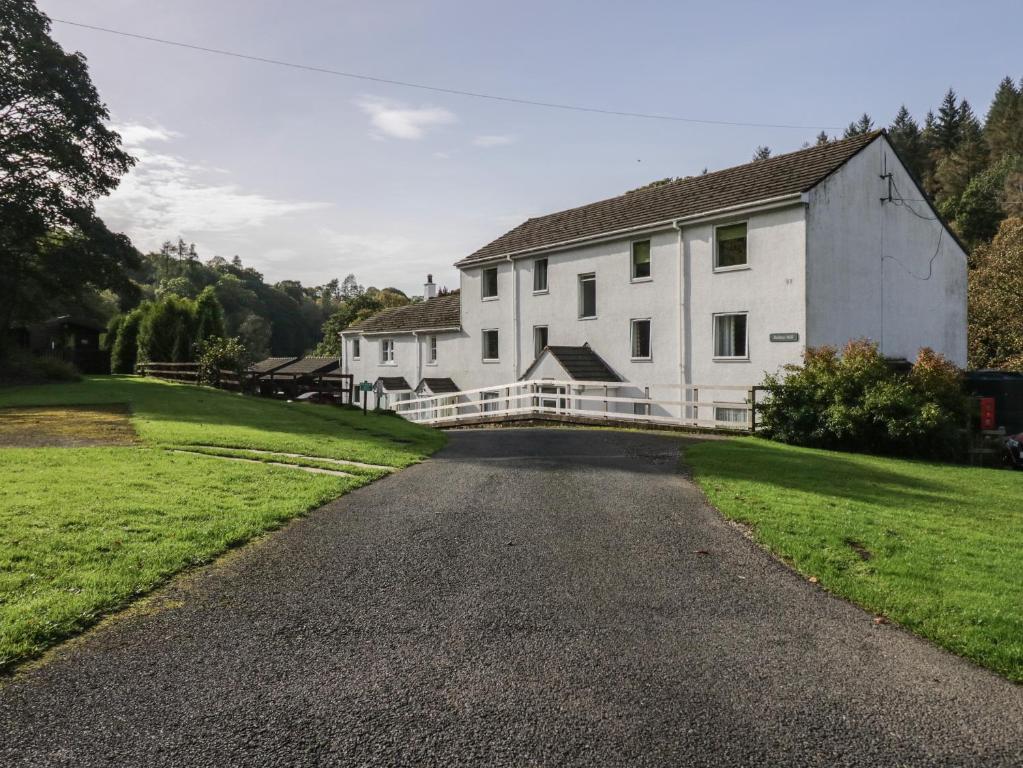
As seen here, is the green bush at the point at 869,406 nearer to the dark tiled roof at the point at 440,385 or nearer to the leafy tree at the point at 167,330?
the dark tiled roof at the point at 440,385

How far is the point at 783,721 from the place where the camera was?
3.57 meters

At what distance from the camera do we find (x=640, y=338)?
26734 millimetres

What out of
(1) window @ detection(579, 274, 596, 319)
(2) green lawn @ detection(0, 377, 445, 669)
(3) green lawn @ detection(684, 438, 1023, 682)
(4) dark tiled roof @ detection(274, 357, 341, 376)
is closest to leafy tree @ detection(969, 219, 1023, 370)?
(1) window @ detection(579, 274, 596, 319)

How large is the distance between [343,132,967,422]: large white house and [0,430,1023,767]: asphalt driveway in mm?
15306

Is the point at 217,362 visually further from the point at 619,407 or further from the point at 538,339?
the point at 619,407

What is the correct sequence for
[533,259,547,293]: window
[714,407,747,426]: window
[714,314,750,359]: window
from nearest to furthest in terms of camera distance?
[714,407,747,426]: window → [714,314,750,359]: window → [533,259,547,293]: window

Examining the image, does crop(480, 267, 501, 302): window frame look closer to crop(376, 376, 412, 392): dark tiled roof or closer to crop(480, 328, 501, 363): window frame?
crop(480, 328, 501, 363): window frame

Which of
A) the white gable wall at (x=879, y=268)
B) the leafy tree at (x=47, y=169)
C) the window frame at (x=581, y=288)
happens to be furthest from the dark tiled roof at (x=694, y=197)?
the leafy tree at (x=47, y=169)

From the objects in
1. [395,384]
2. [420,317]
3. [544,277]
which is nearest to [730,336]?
[544,277]

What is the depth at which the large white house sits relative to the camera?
859 inches

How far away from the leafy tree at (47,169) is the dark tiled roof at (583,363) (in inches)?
854

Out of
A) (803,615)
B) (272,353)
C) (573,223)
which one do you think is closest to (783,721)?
(803,615)

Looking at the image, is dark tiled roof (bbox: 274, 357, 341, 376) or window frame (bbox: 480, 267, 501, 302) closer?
window frame (bbox: 480, 267, 501, 302)

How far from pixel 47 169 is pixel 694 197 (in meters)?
28.6
